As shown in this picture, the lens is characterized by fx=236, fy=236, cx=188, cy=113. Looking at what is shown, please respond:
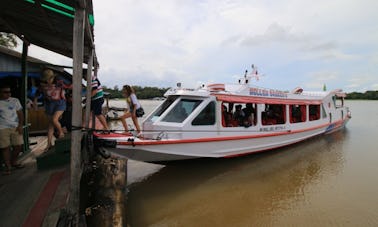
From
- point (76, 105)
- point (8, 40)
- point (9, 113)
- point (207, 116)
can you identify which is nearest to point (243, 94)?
point (207, 116)

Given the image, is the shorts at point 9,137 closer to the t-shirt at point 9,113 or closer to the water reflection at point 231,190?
the t-shirt at point 9,113

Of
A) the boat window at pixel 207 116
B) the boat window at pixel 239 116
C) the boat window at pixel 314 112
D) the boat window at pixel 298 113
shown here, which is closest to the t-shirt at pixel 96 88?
the boat window at pixel 207 116

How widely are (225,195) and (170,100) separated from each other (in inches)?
125

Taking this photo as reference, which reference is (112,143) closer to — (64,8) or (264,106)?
Answer: (64,8)

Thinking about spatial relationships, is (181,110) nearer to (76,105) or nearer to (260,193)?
(260,193)

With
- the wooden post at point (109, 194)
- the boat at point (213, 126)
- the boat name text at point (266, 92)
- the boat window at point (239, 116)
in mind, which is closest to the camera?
the wooden post at point (109, 194)

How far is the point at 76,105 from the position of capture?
321cm

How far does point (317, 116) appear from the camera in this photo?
441 inches

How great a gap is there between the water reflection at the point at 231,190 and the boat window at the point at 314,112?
2.73 meters

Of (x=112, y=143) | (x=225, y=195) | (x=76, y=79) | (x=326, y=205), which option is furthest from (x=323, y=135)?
(x=76, y=79)

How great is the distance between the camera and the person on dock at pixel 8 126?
3836 mm

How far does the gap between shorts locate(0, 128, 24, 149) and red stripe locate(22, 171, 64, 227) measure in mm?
931

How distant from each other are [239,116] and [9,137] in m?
5.89

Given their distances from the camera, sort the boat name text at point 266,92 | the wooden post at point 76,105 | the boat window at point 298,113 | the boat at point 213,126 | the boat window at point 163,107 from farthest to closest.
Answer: the boat window at point 298,113, the boat name text at point 266,92, the boat window at point 163,107, the boat at point 213,126, the wooden post at point 76,105
